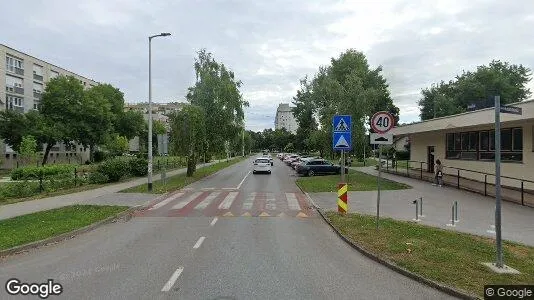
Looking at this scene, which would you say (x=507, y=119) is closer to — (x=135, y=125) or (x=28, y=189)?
(x=28, y=189)

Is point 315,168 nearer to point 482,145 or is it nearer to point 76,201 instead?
point 482,145

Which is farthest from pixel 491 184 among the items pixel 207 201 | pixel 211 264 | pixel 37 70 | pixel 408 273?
pixel 37 70

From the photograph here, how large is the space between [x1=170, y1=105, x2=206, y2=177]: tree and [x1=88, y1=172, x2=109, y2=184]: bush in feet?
20.5

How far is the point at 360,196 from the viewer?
70.0 feet

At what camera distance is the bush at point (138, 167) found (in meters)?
34.3

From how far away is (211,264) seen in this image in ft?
27.9

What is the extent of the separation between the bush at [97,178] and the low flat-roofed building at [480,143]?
19.0m

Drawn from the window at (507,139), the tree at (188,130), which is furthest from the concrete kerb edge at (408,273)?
the tree at (188,130)

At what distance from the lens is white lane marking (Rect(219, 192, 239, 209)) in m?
17.9

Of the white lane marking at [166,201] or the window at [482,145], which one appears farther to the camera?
the window at [482,145]

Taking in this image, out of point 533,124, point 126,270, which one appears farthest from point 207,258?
point 533,124

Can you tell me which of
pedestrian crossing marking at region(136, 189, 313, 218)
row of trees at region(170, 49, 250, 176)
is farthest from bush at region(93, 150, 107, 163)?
pedestrian crossing marking at region(136, 189, 313, 218)

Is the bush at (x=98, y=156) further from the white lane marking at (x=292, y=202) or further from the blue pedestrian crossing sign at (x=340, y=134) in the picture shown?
the blue pedestrian crossing sign at (x=340, y=134)

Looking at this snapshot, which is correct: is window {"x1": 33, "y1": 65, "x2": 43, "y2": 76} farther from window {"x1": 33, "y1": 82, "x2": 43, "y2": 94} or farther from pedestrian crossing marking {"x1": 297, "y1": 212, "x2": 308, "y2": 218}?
pedestrian crossing marking {"x1": 297, "y1": 212, "x2": 308, "y2": 218}
